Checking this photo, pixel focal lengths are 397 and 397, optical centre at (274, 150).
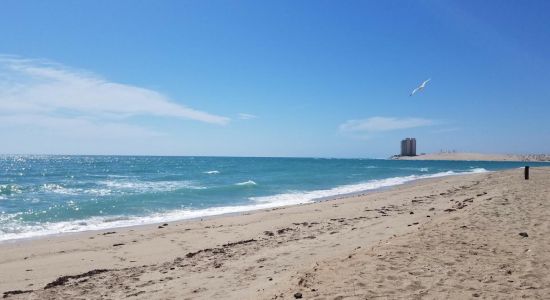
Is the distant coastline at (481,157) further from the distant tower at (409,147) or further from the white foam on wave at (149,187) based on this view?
the white foam on wave at (149,187)

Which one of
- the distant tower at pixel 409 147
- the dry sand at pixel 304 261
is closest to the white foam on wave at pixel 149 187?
the dry sand at pixel 304 261

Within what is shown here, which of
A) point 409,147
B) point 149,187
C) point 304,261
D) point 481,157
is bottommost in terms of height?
point 149,187

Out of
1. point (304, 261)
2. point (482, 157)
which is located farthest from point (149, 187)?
point (482, 157)

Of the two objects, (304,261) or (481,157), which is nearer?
(304,261)

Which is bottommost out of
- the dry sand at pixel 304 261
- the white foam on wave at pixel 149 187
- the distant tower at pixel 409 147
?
the white foam on wave at pixel 149 187

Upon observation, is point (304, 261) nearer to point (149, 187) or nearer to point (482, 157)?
point (149, 187)

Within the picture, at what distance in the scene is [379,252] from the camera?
672cm

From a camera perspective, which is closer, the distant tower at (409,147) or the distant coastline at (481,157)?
the distant coastline at (481,157)

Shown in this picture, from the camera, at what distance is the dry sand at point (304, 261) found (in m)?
5.33

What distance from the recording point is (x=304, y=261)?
7.39m

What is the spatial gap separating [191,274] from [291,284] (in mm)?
2301

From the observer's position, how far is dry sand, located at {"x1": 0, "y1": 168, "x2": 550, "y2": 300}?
5.33 metres

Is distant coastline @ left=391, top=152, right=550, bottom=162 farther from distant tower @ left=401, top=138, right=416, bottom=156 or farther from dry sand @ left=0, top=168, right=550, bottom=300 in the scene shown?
dry sand @ left=0, top=168, right=550, bottom=300

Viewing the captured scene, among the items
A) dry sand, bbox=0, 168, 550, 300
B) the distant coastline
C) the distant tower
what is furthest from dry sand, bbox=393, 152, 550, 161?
dry sand, bbox=0, 168, 550, 300
